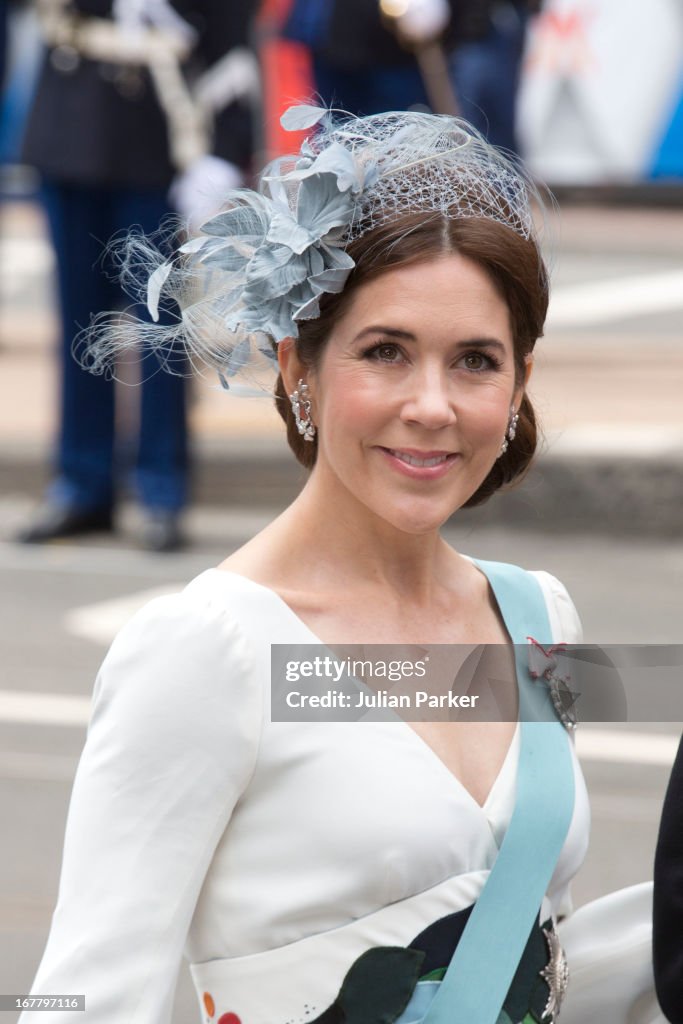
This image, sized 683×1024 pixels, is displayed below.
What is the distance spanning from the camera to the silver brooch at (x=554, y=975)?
6.63ft

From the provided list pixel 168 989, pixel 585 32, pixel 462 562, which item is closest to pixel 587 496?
pixel 462 562

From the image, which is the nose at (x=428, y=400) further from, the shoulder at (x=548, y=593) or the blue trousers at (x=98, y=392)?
the blue trousers at (x=98, y=392)

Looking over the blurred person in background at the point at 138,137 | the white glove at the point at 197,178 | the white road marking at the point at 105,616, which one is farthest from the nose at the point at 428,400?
the blurred person in background at the point at 138,137

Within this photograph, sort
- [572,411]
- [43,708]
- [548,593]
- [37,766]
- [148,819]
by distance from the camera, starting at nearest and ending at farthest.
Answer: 1. [148,819]
2. [548,593]
3. [37,766]
4. [43,708]
5. [572,411]

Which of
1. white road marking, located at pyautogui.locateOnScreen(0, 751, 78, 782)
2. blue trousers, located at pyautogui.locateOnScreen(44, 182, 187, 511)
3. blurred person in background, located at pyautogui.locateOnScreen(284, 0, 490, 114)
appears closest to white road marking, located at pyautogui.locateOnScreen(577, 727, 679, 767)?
white road marking, located at pyautogui.locateOnScreen(0, 751, 78, 782)

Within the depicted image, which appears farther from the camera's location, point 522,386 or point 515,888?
point 522,386

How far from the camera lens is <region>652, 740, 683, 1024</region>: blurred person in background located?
205cm

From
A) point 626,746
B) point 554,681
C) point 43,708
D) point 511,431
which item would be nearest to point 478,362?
point 511,431

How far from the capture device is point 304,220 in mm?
2012

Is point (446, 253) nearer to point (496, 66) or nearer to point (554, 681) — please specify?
point (554, 681)

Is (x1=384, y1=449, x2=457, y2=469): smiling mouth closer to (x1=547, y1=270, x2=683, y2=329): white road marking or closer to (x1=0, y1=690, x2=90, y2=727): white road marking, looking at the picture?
(x1=0, y1=690, x2=90, y2=727): white road marking

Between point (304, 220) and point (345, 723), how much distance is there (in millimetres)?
530

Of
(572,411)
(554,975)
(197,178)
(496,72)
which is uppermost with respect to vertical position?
(496,72)

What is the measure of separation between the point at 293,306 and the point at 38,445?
5809mm
